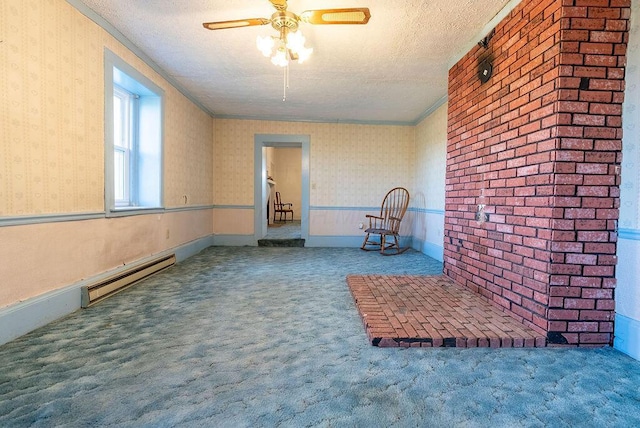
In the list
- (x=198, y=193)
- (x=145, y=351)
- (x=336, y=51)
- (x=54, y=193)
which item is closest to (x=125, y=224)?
(x=54, y=193)

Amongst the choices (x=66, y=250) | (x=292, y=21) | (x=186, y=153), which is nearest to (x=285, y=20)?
(x=292, y=21)

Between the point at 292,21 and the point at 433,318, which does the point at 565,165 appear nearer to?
the point at 433,318

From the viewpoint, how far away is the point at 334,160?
5.58m

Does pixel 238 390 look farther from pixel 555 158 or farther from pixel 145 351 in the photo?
pixel 555 158

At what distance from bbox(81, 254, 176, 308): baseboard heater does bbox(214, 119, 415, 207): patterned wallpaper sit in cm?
239

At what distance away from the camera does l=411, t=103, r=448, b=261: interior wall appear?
4.38 m

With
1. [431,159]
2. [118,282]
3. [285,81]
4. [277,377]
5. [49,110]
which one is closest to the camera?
[277,377]

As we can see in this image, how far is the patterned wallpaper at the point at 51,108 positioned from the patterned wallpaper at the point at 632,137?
353 centimetres

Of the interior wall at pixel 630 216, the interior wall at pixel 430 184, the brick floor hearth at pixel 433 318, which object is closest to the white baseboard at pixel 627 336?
the interior wall at pixel 630 216

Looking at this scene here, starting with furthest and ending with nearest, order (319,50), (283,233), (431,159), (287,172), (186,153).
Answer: (287,172), (283,233), (431,159), (186,153), (319,50)

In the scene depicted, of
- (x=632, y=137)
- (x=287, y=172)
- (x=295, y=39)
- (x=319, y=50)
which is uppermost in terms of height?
(x=319, y=50)

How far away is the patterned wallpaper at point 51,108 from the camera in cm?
176

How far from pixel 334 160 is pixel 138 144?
10.4 ft

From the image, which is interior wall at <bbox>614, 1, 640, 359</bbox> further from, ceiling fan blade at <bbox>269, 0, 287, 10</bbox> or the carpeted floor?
the carpeted floor
